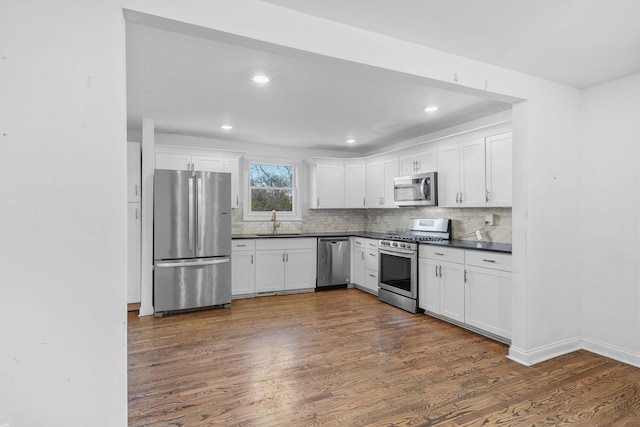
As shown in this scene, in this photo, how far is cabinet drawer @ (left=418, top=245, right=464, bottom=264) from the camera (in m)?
3.80

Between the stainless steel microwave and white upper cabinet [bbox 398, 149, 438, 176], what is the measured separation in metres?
0.10

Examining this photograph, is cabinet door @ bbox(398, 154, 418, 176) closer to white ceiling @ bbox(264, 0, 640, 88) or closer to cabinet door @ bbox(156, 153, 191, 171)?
white ceiling @ bbox(264, 0, 640, 88)

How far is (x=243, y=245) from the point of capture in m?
5.16

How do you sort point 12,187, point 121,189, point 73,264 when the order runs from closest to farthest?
point 12,187 → point 73,264 → point 121,189

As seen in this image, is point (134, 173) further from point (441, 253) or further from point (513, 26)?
point (513, 26)

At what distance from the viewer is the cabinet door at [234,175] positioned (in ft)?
17.2

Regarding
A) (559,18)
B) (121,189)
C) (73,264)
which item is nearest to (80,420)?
(73,264)

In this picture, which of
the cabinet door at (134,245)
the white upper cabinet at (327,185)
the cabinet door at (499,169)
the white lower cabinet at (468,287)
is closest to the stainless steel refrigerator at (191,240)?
the cabinet door at (134,245)

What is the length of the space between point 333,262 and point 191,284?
228 cm

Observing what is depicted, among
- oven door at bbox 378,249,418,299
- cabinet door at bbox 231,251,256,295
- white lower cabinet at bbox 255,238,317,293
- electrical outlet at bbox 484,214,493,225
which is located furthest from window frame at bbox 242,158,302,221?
electrical outlet at bbox 484,214,493,225

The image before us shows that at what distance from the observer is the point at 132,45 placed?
237cm

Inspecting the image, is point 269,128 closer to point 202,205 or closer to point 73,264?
point 202,205

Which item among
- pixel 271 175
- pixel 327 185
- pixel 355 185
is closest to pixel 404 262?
pixel 355 185

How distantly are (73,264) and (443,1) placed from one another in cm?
221
